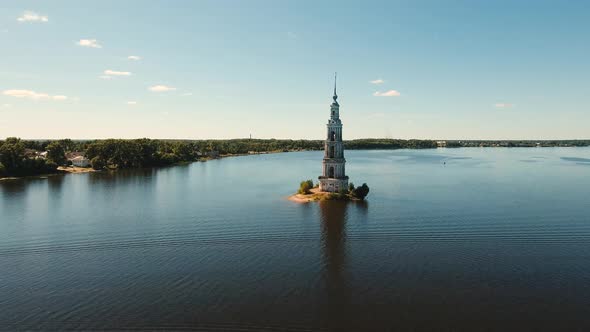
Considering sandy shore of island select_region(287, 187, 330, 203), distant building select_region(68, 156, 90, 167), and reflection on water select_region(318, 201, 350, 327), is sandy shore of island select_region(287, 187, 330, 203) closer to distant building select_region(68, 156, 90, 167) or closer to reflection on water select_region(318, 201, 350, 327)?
reflection on water select_region(318, 201, 350, 327)

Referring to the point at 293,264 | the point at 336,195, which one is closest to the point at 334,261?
the point at 293,264

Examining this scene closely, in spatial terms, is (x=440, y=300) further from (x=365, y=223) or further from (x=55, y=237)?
(x=55, y=237)

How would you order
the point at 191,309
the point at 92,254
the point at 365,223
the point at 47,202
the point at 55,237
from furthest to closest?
the point at 47,202 < the point at 365,223 < the point at 55,237 < the point at 92,254 < the point at 191,309

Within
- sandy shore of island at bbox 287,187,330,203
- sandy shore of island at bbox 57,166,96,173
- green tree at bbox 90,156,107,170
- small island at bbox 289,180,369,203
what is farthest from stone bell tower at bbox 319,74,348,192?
green tree at bbox 90,156,107,170

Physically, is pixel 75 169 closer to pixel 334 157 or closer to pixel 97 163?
pixel 97 163

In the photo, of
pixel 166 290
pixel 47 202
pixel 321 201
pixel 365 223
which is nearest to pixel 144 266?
pixel 166 290

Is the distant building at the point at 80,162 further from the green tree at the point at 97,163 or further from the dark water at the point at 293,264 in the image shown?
the dark water at the point at 293,264
